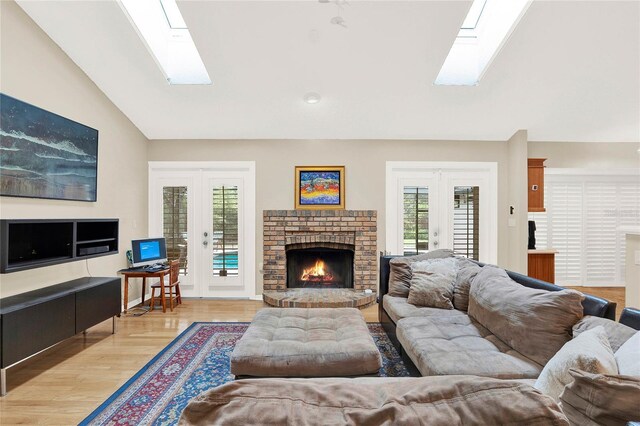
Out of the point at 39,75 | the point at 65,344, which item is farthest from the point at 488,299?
the point at 39,75

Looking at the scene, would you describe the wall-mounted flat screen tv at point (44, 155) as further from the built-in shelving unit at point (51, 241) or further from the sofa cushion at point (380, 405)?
the sofa cushion at point (380, 405)

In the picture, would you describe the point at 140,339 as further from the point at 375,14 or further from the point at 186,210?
the point at 375,14

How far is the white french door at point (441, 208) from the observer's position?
4613mm

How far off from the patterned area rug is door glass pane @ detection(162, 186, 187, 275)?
157 cm

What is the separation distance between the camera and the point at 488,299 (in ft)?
7.05

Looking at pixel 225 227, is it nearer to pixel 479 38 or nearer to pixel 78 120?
pixel 78 120

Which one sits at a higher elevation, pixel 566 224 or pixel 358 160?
pixel 358 160

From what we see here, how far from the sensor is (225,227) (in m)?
4.64

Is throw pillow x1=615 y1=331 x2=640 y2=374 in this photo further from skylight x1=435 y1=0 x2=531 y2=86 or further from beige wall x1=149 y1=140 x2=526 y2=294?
beige wall x1=149 y1=140 x2=526 y2=294

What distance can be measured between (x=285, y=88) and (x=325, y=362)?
293 centimetres

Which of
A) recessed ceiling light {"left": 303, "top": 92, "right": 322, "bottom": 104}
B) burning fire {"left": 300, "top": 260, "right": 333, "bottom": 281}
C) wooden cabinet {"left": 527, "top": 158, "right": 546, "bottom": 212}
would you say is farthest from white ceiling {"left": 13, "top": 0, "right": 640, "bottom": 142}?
burning fire {"left": 300, "top": 260, "right": 333, "bottom": 281}

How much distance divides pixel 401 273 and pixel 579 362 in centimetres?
201

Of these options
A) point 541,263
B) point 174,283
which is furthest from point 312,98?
point 541,263

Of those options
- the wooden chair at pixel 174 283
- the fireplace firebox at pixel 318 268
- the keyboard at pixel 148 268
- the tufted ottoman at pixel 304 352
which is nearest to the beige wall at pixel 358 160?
the fireplace firebox at pixel 318 268
